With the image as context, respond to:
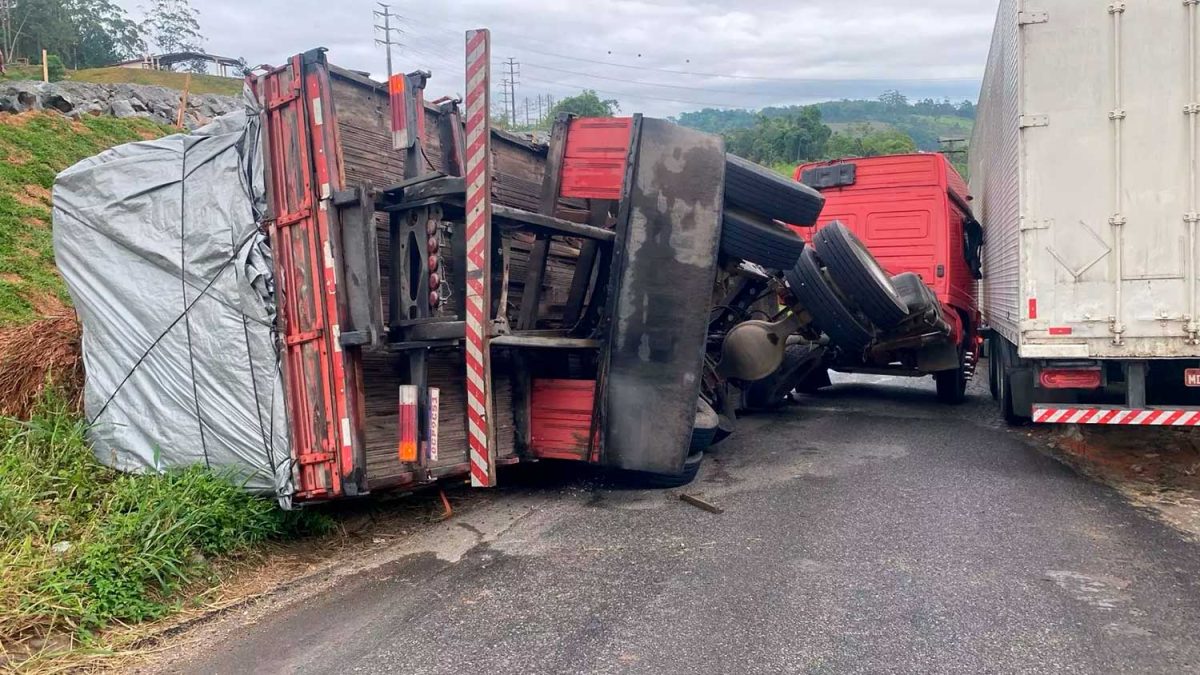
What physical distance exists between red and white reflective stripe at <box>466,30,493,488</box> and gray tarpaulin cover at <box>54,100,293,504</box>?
115 cm

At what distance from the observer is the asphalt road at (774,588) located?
3.42 m

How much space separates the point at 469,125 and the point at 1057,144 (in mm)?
4291

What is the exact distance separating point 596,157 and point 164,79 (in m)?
42.7

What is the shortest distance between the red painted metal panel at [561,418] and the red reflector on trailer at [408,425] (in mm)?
1220

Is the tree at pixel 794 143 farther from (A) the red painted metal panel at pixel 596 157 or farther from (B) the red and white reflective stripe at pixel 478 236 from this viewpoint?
(B) the red and white reflective stripe at pixel 478 236

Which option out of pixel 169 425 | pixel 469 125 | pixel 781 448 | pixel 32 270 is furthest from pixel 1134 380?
pixel 32 270

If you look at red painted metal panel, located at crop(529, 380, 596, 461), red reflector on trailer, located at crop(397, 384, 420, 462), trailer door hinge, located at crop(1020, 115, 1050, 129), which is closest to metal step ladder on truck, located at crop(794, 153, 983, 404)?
trailer door hinge, located at crop(1020, 115, 1050, 129)

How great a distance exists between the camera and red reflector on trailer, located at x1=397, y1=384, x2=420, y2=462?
4.63 m

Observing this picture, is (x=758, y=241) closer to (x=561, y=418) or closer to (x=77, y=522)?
(x=561, y=418)

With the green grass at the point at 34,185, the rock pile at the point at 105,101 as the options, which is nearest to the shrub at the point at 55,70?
the rock pile at the point at 105,101

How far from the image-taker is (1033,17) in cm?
614

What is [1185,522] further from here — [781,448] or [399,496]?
[399,496]

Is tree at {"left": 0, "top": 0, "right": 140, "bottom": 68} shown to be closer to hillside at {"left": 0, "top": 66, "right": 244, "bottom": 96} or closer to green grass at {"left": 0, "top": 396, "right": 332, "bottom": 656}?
hillside at {"left": 0, "top": 66, "right": 244, "bottom": 96}

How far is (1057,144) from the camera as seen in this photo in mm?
6152
